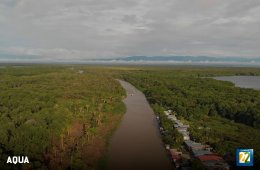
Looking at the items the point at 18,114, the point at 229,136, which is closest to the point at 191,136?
the point at 229,136

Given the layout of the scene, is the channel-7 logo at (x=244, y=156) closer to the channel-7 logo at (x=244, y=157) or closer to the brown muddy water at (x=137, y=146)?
the channel-7 logo at (x=244, y=157)

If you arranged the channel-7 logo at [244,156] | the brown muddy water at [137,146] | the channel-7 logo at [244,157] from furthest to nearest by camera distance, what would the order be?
the brown muddy water at [137,146], the channel-7 logo at [244,157], the channel-7 logo at [244,156]

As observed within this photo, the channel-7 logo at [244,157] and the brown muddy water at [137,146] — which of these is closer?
the channel-7 logo at [244,157]

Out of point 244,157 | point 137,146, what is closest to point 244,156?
point 244,157

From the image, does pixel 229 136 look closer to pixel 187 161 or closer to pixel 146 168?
pixel 187 161

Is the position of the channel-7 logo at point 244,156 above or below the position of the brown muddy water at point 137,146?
above

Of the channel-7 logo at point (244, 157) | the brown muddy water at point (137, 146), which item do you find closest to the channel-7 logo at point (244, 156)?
the channel-7 logo at point (244, 157)

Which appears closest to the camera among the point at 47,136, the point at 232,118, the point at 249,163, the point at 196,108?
the point at 249,163

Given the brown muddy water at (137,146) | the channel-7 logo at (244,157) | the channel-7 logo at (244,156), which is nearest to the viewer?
the channel-7 logo at (244,156)
